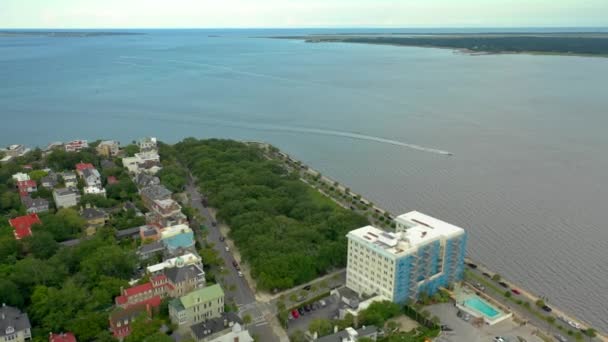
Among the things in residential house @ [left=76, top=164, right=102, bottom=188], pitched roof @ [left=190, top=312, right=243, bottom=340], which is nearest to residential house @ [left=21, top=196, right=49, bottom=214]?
residential house @ [left=76, top=164, right=102, bottom=188]

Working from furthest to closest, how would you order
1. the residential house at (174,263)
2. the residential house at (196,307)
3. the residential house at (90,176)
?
the residential house at (90,176), the residential house at (174,263), the residential house at (196,307)

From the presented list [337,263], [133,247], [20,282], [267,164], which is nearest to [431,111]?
[267,164]

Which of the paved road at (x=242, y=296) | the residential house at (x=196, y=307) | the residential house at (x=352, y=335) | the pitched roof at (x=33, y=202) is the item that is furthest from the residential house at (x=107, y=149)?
the residential house at (x=352, y=335)

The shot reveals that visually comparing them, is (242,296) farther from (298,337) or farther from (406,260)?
(406,260)

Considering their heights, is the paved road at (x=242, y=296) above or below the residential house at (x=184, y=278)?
below

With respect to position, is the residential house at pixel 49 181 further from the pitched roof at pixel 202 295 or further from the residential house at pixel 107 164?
the pitched roof at pixel 202 295
